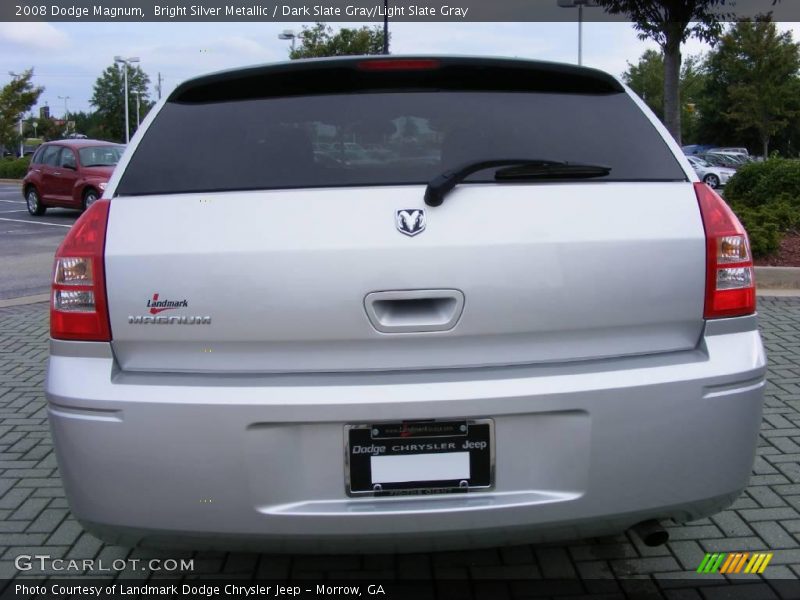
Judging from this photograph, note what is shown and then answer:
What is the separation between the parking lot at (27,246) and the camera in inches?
382

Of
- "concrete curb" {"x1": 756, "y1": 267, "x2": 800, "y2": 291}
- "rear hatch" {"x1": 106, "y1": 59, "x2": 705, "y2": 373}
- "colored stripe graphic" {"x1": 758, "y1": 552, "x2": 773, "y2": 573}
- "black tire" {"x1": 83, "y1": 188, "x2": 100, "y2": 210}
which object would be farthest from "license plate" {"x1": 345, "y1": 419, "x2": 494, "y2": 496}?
"black tire" {"x1": 83, "y1": 188, "x2": 100, "y2": 210}

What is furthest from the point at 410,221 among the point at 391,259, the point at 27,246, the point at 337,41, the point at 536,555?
the point at 337,41

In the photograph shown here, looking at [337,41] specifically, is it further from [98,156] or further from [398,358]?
[398,358]

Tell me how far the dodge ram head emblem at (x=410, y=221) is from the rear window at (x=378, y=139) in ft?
0.41

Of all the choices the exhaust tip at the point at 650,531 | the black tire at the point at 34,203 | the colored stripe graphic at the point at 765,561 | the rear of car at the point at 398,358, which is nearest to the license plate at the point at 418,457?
the rear of car at the point at 398,358

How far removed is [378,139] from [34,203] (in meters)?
18.8

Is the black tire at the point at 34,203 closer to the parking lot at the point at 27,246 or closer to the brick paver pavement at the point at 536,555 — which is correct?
the parking lot at the point at 27,246

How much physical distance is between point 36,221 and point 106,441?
56.9 ft

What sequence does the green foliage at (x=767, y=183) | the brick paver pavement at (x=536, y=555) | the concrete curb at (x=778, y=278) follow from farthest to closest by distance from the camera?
the green foliage at (x=767, y=183) → the concrete curb at (x=778, y=278) → the brick paver pavement at (x=536, y=555)

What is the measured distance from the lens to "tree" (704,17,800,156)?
43.2 m

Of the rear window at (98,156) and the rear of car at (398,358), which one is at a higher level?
the rear window at (98,156)

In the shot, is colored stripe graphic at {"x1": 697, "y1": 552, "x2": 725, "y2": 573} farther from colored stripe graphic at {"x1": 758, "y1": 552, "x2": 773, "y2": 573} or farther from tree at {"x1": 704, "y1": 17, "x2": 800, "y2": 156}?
tree at {"x1": 704, "y1": 17, "x2": 800, "y2": 156}

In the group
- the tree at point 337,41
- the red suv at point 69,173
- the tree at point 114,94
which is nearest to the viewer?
the red suv at point 69,173

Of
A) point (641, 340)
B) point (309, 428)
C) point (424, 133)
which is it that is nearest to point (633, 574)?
point (641, 340)
